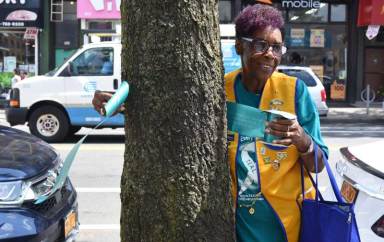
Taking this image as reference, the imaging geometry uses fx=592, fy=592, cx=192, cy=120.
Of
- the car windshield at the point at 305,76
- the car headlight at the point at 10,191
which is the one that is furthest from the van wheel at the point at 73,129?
the car headlight at the point at 10,191

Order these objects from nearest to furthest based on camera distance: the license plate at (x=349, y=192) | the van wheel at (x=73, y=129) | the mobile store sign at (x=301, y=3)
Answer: the license plate at (x=349, y=192)
the van wheel at (x=73, y=129)
the mobile store sign at (x=301, y=3)

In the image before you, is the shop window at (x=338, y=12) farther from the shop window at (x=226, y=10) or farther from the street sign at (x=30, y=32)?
the street sign at (x=30, y=32)

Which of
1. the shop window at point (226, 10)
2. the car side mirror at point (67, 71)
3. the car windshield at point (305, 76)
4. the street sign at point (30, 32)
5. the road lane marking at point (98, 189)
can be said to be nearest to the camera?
the road lane marking at point (98, 189)

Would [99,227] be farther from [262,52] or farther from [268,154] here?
[262,52]

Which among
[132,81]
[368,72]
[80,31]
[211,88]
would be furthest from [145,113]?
[368,72]

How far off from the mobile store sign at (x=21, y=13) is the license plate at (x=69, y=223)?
17464 millimetres

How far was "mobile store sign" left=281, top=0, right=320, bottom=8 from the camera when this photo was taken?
2178 centimetres

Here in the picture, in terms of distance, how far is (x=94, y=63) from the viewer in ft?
38.6

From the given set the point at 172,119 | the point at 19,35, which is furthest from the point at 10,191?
the point at 19,35

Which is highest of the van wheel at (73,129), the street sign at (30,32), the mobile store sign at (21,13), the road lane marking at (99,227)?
the mobile store sign at (21,13)

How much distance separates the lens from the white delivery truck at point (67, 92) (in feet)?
38.4

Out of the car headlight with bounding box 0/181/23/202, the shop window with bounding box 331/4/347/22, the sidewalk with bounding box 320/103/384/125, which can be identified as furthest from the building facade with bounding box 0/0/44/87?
the car headlight with bounding box 0/181/23/202

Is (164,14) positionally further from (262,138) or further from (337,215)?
(337,215)

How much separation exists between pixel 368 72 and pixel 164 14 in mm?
22239
